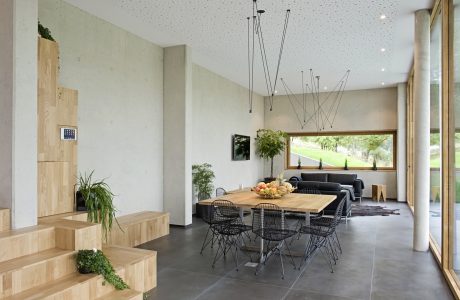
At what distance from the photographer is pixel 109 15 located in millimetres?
5625

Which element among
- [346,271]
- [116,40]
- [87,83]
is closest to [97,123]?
[87,83]

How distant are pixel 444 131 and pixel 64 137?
16.2 feet

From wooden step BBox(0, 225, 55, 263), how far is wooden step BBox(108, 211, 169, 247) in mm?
1721

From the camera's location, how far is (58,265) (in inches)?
128

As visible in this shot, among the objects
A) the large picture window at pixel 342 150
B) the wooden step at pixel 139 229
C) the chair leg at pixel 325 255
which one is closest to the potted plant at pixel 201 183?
the wooden step at pixel 139 229

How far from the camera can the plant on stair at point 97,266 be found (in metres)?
3.32

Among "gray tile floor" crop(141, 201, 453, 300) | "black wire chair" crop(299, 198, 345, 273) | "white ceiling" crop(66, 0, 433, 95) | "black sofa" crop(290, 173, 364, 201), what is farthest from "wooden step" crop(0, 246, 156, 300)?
"black sofa" crop(290, 173, 364, 201)

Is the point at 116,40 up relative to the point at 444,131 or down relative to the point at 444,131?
up

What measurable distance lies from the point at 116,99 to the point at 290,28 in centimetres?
333

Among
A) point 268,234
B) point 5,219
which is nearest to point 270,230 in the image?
point 268,234

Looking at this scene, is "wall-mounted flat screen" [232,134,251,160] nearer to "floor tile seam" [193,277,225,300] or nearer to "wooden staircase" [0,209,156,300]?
"floor tile seam" [193,277,225,300]

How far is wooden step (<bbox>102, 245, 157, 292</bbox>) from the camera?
12.2 feet

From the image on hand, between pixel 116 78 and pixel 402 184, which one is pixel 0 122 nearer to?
pixel 116 78

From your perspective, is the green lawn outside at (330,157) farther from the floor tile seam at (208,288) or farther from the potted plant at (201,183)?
the floor tile seam at (208,288)
